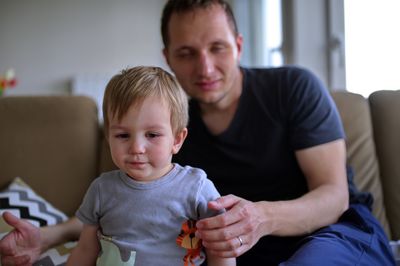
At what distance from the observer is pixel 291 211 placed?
3.68 ft

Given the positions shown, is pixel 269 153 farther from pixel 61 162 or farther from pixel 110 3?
pixel 110 3

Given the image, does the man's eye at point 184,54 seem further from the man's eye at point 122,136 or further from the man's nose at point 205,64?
the man's eye at point 122,136

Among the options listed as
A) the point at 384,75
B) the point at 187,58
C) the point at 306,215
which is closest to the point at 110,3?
the point at 384,75

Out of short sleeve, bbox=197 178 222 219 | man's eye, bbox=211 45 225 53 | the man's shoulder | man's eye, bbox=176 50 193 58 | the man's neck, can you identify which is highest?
man's eye, bbox=211 45 225 53

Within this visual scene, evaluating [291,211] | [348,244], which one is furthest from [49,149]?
[348,244]

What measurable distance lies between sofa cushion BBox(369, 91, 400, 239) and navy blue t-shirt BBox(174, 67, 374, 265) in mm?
308

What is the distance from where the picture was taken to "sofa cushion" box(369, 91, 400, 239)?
62.9 inches

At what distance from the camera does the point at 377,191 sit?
1.60m

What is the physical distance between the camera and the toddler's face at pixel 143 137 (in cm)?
86

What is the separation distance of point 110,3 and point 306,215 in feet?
14.9

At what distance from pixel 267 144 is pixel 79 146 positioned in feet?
2.64

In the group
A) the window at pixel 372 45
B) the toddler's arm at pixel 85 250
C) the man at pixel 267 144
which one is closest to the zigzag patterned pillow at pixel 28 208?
the man at pixel 267 144

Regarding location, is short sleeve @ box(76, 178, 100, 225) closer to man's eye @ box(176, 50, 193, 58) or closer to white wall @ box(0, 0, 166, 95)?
man's eye @ box(176, 50, 193, 58)

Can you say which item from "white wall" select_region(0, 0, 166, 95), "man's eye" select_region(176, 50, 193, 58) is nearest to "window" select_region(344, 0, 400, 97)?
"man's eye" select_region(176, 50, 193, 58)
